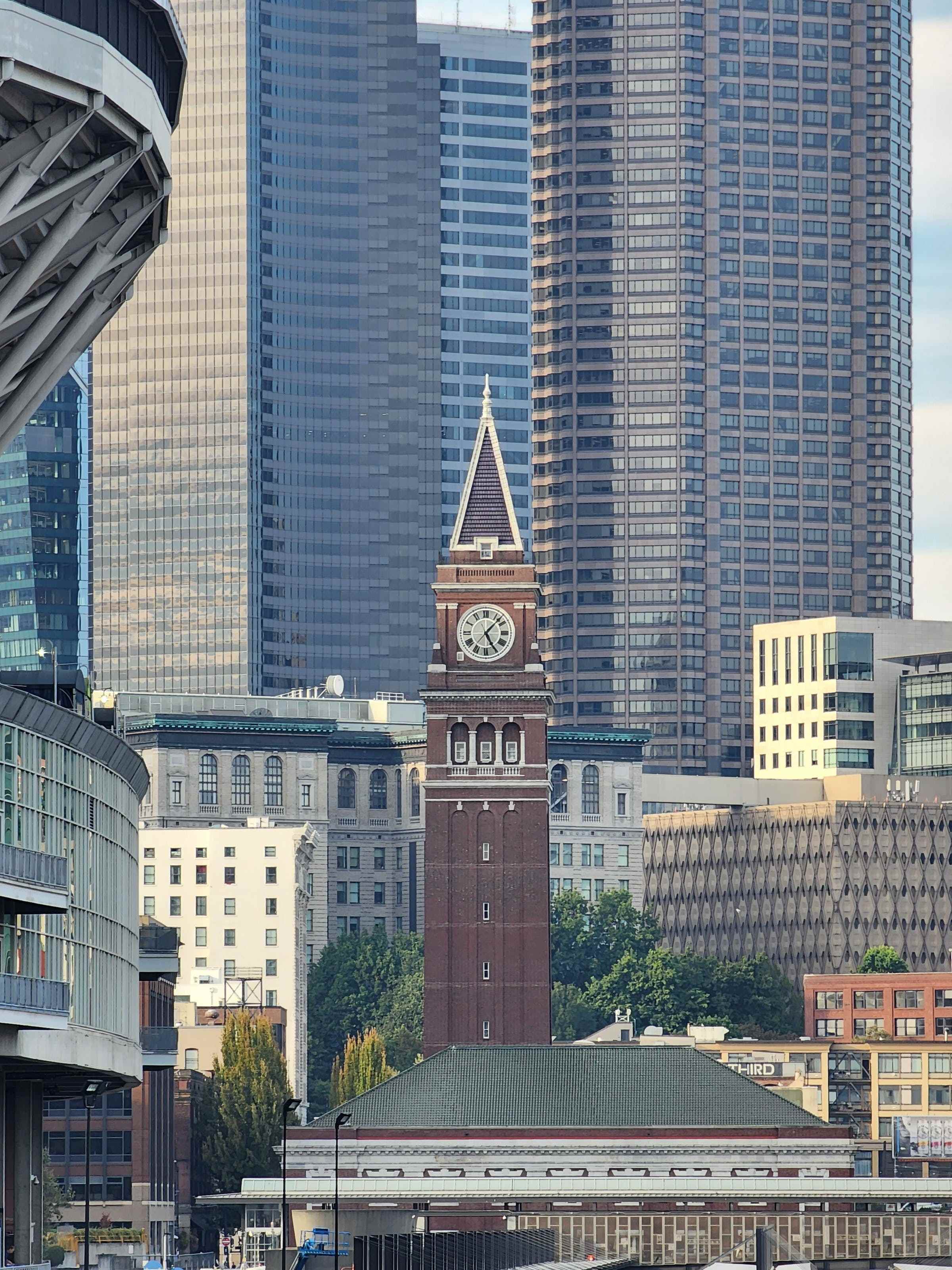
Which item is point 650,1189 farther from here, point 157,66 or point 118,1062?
point 157,66

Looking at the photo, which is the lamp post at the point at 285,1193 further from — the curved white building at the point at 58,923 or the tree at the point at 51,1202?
the tree at the point at 51,1202

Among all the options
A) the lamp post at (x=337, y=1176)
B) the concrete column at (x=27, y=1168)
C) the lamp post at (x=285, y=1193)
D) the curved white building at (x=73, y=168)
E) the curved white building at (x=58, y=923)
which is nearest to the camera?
the curved white building at (x=73, y=168)

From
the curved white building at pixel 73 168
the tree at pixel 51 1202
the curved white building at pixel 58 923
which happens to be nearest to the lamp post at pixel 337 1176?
the curved white building at pixel 58 923

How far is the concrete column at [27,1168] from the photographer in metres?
111

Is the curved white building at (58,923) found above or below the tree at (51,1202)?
above

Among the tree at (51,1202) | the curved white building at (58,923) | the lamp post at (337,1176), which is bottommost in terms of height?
the tree at (51,1202)

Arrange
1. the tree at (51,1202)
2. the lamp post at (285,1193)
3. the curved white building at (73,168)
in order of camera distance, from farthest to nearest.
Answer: the tree at (51,1202) < the lamp post at (285,1193) < the curved white building at (73,168)

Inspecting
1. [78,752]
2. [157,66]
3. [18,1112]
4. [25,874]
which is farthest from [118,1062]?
[157,66]

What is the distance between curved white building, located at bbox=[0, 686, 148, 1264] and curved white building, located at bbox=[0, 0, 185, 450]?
1093 cm

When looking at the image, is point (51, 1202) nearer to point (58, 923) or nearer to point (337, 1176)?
point (337, 1176)

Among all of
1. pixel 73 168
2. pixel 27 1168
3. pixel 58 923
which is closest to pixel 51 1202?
pixel 27 1168

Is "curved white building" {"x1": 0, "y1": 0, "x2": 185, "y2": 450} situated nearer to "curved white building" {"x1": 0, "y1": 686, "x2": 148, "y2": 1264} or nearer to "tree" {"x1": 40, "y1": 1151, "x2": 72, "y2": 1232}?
"curved white building" {"x1": 0, "y1": 686, "x2": 148, "y2": 1264}

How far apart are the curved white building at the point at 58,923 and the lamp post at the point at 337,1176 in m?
9.94

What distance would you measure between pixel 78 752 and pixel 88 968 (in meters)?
7.64
